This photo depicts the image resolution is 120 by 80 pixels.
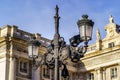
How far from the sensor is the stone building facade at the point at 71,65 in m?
36.5

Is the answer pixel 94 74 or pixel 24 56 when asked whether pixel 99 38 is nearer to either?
pixel 94 74

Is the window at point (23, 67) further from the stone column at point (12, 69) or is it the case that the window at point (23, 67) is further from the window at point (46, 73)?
the window at point (46, 73)

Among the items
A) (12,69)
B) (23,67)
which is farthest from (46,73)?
(12,69)

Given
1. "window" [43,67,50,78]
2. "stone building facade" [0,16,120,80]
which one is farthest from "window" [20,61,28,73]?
"window" [43,67,50,78]

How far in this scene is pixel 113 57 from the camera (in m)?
39.3

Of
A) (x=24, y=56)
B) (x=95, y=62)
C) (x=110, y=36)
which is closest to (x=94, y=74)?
(x=95, y=62)

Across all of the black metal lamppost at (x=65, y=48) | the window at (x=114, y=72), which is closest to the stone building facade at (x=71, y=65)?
the window at (x=114, y=72)

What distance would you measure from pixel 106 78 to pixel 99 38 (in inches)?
167

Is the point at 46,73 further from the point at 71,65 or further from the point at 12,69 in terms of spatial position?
the point at 12,69

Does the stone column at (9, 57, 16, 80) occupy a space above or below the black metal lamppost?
above

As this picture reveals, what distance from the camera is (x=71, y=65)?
42.7 meters

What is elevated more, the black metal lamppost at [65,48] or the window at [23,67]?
the window at [23,67]

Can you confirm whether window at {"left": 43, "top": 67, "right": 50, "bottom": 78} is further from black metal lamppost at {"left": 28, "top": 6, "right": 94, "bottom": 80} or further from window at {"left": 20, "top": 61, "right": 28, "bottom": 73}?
black metal lamppost at {"left": 28, "top": 6, "right": 94, "bottom": 80}

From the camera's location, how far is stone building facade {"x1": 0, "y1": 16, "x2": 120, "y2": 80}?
120 ft
